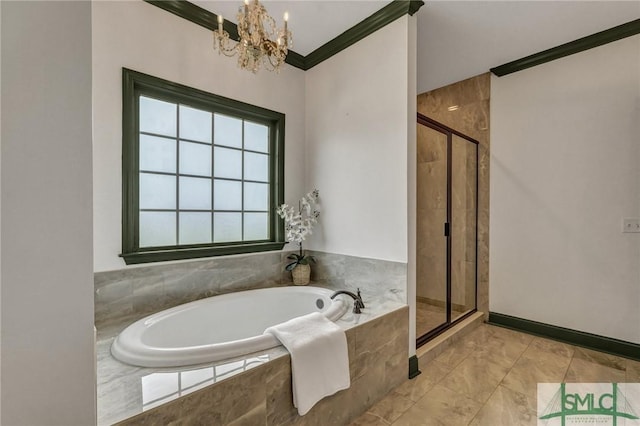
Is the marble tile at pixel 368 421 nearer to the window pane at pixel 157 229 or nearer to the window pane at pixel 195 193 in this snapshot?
the window pane at pixel 157 229

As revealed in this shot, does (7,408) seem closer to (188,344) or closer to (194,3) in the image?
(188,344)

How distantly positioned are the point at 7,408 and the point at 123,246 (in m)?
1.65

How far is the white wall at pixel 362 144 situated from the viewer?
203 cm

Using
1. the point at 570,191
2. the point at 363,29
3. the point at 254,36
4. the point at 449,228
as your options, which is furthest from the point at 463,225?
the point at 254,36

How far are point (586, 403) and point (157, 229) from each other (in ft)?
9.69

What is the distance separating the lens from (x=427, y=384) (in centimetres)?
192

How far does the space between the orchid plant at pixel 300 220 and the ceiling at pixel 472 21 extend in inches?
53.8

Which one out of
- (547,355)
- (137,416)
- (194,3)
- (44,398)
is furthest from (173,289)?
(547,355)

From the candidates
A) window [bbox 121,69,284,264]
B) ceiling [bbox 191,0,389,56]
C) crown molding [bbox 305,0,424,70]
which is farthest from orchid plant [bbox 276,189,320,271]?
ceiling [bbox 191,0,389,56]

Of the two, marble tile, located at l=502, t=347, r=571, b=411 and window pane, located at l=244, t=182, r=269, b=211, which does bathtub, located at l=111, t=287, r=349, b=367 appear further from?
marble tile, located at l=502, t=347, r=571, b=411

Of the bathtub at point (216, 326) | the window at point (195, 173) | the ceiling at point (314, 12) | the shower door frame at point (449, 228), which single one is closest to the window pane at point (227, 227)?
the window at point (195, 173)

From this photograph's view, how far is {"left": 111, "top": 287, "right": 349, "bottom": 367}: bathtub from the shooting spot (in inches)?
47.7

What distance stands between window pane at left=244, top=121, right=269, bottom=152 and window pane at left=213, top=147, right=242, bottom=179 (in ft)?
0.45

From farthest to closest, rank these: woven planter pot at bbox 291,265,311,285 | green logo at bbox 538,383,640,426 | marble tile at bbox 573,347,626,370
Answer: woven planter pot at bbox 291,265,311,285 → marble tile at bbox 573,347,626,370 → green logo at bbox 538,383,640,426
